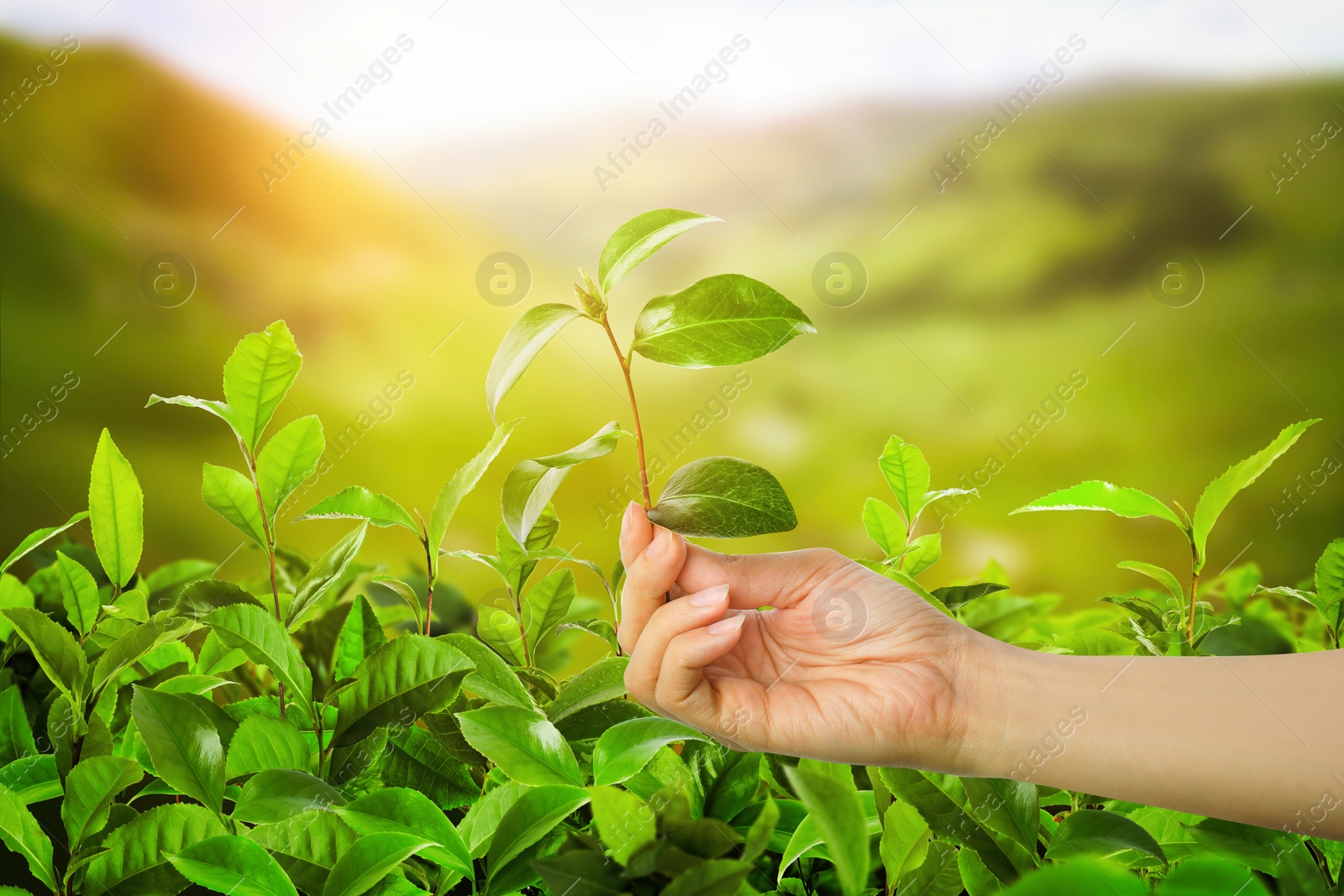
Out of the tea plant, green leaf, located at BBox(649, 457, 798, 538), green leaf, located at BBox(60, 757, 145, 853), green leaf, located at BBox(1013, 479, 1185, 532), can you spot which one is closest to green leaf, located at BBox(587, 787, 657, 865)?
the tea plant

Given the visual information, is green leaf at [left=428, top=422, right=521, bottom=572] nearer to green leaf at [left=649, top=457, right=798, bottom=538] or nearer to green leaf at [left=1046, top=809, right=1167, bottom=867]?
green leaf at [left=649, top=457, right=798, bottom=538]

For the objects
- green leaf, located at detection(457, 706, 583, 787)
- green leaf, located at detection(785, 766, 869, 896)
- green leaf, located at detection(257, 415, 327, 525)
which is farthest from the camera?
green leaf, located at detection(257, 415, 327, 525)

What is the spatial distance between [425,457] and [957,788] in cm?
159

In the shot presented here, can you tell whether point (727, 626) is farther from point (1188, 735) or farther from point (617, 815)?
point (1188, 735)

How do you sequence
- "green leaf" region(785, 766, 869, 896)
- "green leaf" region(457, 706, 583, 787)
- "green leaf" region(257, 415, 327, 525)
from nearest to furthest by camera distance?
"green leaf" region(785, 766, 869, 896) → "green leaf" region(457, 706, 583, 787) → "green leaf" region(257, 415, 327, 525)

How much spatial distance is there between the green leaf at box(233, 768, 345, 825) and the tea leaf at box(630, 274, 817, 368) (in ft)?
0.74

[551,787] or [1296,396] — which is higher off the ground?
[1296,396]

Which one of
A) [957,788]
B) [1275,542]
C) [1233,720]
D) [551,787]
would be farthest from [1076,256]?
[551,787]

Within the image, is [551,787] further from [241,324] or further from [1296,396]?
[1296,396]

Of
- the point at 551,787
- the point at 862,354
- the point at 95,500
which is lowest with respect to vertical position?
the point at 95,500

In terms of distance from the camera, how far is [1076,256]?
2.00m

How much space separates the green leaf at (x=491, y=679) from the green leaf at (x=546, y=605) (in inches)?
5.1

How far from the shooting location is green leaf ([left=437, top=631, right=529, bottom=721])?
1.24ft

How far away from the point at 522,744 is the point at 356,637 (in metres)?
0.22
